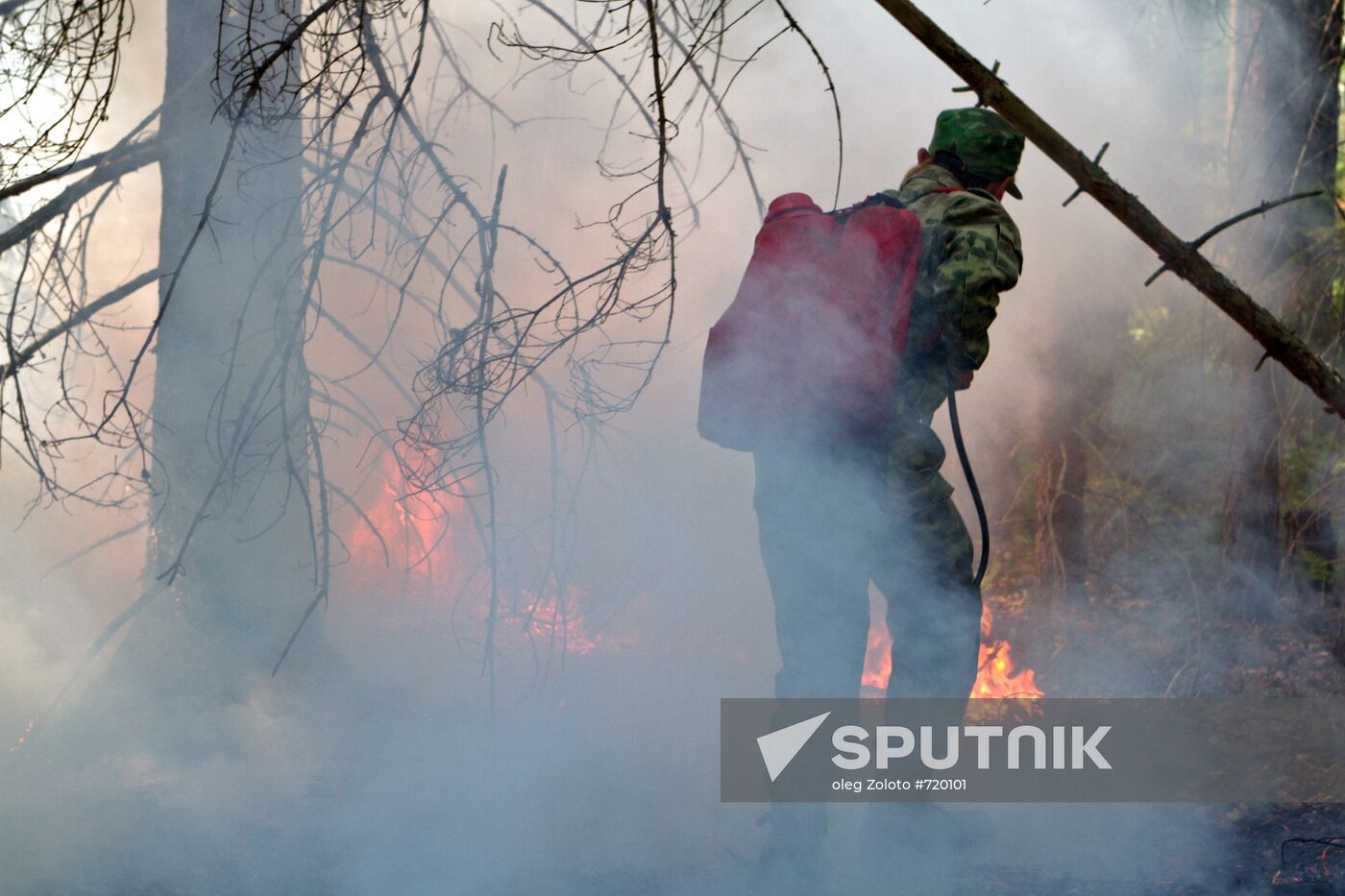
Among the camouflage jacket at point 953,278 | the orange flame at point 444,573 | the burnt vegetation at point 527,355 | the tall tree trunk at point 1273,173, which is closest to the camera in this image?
the camouflage jacket at point 953,278

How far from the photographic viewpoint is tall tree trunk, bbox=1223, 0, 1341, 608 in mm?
5230

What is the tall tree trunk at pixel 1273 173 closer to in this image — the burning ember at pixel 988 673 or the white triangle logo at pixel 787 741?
the burning ember at pixel 988 673

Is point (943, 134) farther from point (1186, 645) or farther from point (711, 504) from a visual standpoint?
point (1186, 645)

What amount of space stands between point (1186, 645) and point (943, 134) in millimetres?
3399

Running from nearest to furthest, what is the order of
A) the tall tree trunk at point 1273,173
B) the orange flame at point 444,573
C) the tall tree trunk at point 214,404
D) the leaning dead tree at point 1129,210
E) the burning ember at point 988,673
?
the leaning dead tree at point 1129,210 < the tall tree trunk at point 214,404 < the tall tree trunk at point 1273,173 < the burning ember at point 988,673 < the orange flame at point 444,573

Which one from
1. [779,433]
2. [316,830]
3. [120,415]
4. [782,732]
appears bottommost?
[316,830]

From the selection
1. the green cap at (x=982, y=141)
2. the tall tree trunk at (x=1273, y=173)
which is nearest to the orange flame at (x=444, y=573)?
the green cap at (x=982, y=141)

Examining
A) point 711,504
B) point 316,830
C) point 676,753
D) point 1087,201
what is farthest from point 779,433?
point 1087,201

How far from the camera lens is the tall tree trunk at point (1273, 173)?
17.2 ft

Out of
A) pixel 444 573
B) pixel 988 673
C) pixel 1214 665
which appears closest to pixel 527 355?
pixel 444 573

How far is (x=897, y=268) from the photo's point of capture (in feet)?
10.8

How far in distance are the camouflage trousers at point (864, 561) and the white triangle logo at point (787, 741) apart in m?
0.11

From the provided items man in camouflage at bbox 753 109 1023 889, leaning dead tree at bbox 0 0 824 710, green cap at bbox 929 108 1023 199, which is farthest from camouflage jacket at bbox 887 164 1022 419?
leaning dead tree at bbox 0 0 824 710

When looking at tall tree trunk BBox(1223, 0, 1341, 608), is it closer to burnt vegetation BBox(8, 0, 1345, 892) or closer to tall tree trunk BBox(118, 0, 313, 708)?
burnt vegetation BBox(8, 0, 1345, 892)
